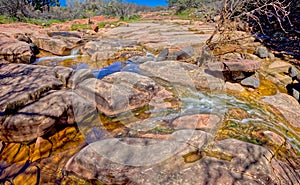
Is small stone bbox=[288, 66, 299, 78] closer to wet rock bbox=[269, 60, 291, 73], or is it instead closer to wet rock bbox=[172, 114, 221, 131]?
wet rock bbox=[269, 60, 291, 73]

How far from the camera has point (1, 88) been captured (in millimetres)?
2902

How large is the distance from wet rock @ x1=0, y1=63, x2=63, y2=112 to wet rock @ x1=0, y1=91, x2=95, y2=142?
0.18 m

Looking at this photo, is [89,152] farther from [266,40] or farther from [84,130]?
[266,40]

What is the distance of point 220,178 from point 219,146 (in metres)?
0.45

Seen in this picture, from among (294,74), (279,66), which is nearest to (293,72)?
(294,74)

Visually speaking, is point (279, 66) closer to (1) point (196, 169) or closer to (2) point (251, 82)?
(2) point (251, 82)

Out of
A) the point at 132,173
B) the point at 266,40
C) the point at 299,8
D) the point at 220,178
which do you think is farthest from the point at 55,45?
the point at 299,8

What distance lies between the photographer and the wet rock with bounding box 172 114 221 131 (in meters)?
2.55

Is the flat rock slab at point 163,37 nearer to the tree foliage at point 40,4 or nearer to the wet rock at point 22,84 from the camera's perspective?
the wet rock at point 22,84

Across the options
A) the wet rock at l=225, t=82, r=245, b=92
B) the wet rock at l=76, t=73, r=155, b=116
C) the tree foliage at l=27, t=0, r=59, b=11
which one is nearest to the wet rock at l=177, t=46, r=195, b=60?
the wet rock at l=225, t=82, r=245, b=92

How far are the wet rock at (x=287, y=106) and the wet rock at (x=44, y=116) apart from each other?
120 inches

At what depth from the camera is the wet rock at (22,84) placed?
2.56 meters

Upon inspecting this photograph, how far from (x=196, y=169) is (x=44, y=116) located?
6.40 feet

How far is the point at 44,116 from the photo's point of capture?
2.40 m
